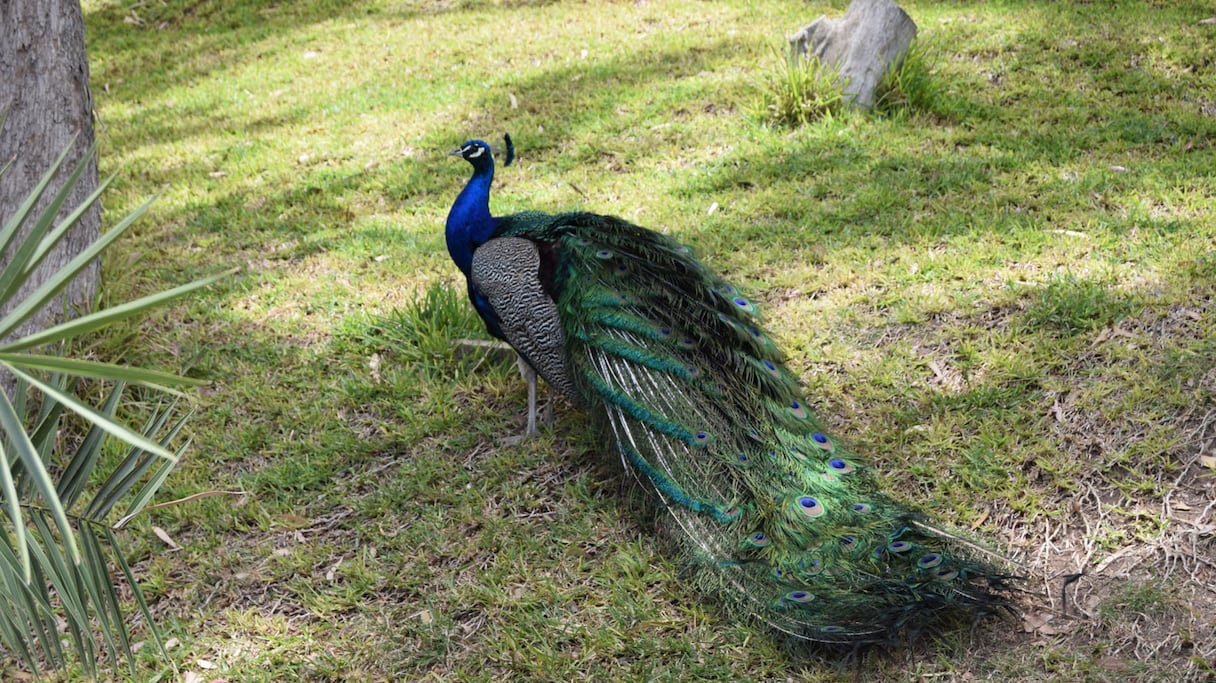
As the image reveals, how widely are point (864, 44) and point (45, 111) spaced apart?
4346 millimetres

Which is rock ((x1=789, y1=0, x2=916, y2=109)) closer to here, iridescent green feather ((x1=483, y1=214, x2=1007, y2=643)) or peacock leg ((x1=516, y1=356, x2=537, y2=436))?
iridescent green feather ((x1=483, y1=214, x2=1007, y2=643))

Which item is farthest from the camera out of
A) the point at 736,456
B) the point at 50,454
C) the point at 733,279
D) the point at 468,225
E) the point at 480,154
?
the point at 733,279

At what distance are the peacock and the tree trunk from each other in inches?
73.2

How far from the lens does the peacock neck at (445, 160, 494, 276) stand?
3.84 m

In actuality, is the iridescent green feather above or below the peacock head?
below

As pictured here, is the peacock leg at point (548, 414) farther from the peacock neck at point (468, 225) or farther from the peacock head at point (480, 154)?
the peacock head at point (480, 154)

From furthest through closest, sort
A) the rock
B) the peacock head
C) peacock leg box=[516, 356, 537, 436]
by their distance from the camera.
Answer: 1. the rock
2. the peacock head
3. peacock leg box=[516, 356, 537, 436]

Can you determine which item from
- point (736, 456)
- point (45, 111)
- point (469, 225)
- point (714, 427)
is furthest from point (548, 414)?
point (45, 111)

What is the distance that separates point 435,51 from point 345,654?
6.28 m

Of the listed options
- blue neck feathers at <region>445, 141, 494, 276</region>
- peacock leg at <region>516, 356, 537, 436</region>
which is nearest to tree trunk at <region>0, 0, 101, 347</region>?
blue neck feathers at <region>445, 141, 494, 276</region>

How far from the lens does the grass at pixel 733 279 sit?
3002 mm

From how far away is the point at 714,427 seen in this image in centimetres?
305

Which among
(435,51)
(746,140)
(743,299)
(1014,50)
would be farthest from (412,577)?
(435,51)

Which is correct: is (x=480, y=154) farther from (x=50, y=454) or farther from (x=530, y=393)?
(x=50, y=454)
